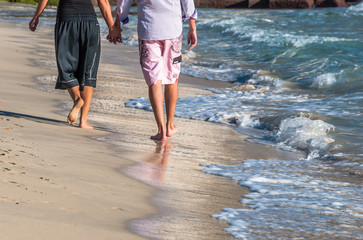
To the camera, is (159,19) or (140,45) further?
(140,45)

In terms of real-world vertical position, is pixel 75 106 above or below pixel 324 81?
above

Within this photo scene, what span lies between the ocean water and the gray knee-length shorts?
119cm

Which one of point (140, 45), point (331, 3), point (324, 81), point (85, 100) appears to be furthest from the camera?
point (331, 3)

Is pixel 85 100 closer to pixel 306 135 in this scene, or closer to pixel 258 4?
pixel 306 135

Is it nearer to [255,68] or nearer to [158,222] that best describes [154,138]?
[158,222]

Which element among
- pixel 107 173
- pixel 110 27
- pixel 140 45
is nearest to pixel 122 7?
pixel 110 27

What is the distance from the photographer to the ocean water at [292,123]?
138 inches

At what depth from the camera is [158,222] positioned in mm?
3117

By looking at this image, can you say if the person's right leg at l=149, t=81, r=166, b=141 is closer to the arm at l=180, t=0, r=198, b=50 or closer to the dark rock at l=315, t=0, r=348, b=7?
the arm at l=180, t=0, r=198, b=50

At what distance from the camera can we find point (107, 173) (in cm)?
386

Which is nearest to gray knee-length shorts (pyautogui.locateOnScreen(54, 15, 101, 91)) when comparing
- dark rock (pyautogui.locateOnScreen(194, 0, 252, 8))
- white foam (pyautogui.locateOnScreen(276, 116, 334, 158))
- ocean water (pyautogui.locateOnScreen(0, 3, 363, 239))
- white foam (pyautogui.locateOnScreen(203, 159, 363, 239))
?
ocean water (pyautogui.locateOnScreen(0, 3, 363, 239))

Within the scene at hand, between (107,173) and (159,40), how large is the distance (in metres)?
1.68

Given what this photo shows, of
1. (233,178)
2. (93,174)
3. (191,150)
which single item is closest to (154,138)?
(191,150)

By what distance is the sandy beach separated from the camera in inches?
115
